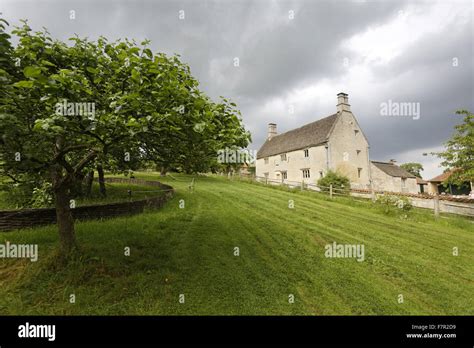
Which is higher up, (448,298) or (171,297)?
(171,297)

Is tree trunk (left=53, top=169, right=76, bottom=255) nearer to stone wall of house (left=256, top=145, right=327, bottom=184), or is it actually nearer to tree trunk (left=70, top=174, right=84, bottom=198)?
tree trunk (left=70, top=174, right=84, bottom=198)

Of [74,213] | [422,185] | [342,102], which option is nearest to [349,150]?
[342,102]

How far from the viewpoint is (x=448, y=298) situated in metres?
5.03

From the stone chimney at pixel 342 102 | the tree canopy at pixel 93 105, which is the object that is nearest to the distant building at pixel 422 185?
the stone chimney at pixel 342 102

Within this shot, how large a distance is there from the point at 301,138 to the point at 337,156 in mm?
6661

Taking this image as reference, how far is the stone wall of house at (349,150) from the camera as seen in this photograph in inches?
1096

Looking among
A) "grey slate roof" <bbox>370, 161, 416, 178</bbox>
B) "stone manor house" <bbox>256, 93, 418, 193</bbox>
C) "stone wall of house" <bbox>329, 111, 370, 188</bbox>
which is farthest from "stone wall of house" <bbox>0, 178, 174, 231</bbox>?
"grey slate roof" <bbox>370, 161, 416, 178</bbox>

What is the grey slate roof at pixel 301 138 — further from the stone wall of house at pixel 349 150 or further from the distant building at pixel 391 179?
the distant building at pixel 391 179

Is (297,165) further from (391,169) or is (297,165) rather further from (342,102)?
(391,169)

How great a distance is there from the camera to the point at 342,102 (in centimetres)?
2978

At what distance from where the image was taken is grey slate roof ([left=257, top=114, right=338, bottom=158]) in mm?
29228

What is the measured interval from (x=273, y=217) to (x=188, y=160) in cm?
657
